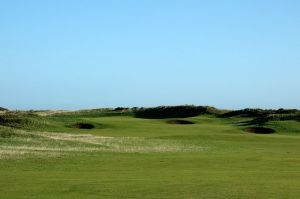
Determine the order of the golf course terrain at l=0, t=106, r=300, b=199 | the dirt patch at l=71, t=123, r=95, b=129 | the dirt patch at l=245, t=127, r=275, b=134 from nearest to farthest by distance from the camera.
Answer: the golf course terrain at l=0, t=106, r=300, b=199, the dirt patch at l=245, t=127, r=275, b=134, the dirt patch at l=71, t=123, r=95, b=129

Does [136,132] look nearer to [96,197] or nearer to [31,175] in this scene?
[31,175]

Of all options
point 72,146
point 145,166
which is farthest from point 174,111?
point 145,166

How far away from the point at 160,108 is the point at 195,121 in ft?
38.2

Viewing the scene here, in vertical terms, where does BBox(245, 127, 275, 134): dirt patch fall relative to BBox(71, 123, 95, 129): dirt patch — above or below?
below

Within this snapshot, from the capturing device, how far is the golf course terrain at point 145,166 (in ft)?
63.3

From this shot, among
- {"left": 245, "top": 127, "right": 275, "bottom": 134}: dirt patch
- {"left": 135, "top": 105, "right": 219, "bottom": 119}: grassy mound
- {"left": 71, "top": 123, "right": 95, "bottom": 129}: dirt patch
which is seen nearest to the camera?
Result: {"left": 245, "top": 127, "right": 275, "bottom": 134}: dirt patch

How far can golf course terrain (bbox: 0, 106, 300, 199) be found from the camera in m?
19.3

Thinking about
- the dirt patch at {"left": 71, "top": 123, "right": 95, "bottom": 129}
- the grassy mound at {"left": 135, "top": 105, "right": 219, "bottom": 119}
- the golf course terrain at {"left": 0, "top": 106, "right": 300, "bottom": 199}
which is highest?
the grassy mound at {"left": 135, "top": 105, "right": 219, "bottom": 119}

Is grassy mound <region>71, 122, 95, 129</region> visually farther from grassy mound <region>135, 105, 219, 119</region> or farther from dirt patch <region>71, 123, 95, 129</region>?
grassy mound <region>135, 105, 219, 119</region>

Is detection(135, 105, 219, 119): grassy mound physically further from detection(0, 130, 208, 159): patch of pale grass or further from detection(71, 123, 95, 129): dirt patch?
detection(0, 130, 208, 159): patch of pale grass

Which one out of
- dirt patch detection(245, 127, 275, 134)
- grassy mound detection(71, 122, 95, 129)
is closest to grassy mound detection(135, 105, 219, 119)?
dirt patch detection(245, 127, 275, 134)

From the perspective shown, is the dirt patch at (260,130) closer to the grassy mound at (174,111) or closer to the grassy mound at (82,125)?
the grassy mound at (82,125)

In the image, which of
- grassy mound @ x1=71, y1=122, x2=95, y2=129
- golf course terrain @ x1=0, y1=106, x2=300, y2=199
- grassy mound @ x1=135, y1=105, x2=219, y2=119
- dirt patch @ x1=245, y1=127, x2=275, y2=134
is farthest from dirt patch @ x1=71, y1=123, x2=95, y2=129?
grassy mound @ x1=135, y1=105, x2=219, y2=119

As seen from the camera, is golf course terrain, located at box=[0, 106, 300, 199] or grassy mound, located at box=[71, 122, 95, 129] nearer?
golf course terrain, located at box=[0, 106, 300, 199]
